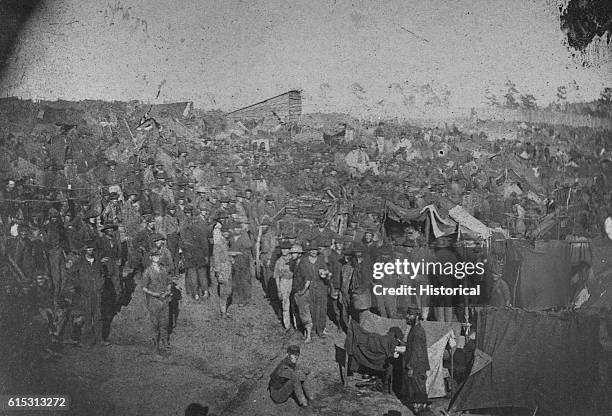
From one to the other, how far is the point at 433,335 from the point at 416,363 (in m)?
0.27

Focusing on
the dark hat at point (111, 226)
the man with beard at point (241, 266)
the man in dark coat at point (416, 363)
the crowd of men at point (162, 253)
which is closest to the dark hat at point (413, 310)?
the man in dark coat at point (416, 363)

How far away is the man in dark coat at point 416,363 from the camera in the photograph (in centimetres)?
524

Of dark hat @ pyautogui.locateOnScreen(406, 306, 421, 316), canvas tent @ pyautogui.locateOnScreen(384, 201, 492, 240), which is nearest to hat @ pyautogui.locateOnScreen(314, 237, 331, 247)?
canvas tent @ pyautogui.locateOnScreen(384, 201, 492, 240)

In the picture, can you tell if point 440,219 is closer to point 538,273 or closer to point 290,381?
point 538,273

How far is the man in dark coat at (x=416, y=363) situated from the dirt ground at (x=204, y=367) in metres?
0.15

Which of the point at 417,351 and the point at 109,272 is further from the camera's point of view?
the point at 109,272

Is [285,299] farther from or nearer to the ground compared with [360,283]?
nearer to the ground

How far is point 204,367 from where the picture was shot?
17.4ft

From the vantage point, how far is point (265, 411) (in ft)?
17.1

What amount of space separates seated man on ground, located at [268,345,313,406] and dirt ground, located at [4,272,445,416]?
0.06 m

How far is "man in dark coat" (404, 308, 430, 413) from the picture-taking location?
17.2 ft

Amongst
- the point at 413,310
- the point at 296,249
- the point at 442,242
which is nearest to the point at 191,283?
the point at 296,249

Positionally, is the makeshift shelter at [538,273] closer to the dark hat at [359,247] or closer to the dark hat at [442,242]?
the dark hat at [442,242]

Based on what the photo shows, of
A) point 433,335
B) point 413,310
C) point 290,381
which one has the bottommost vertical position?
point 290,381
